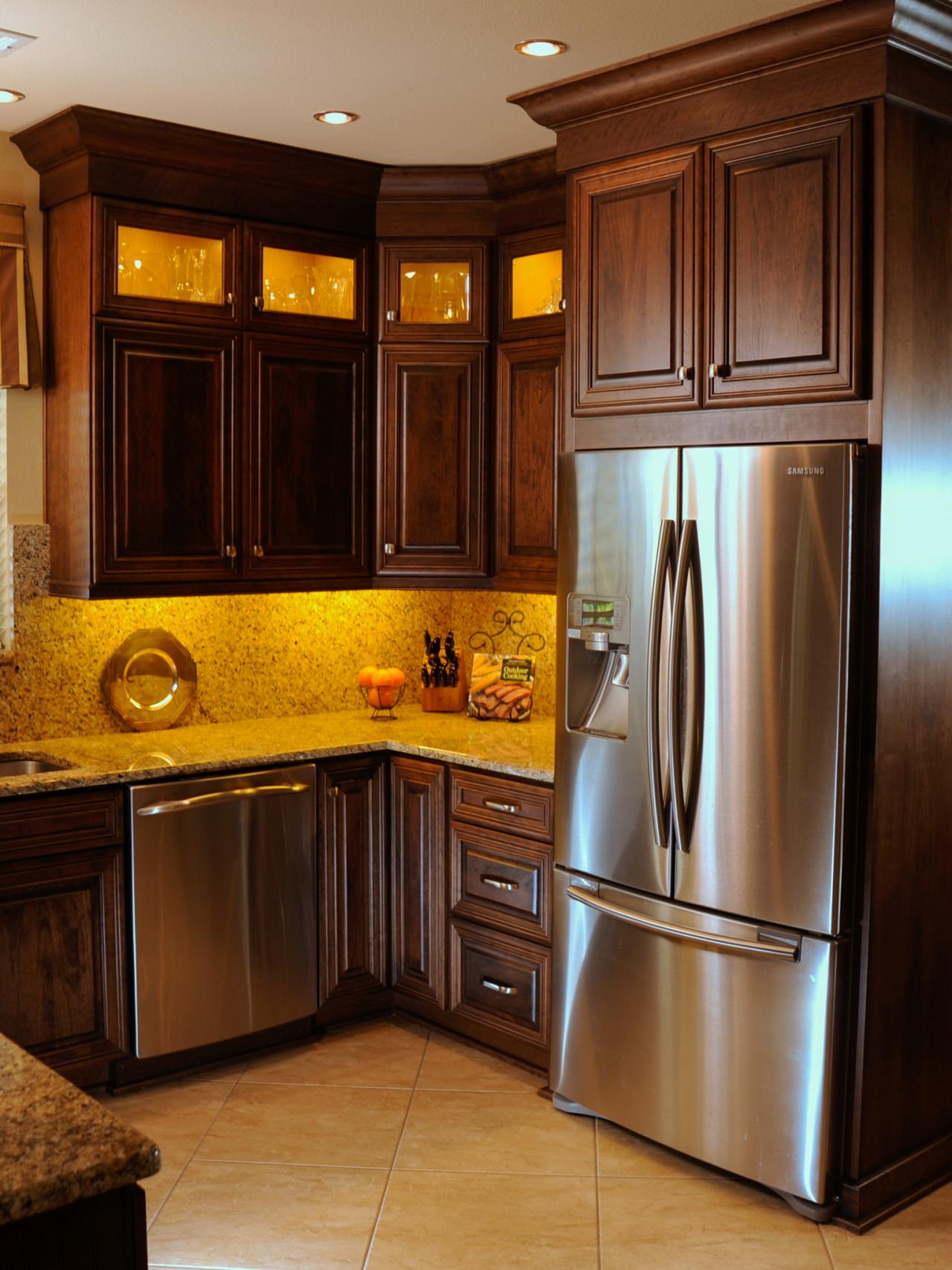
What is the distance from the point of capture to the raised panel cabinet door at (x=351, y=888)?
412cm

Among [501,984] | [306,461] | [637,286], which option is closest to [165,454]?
[306,461]

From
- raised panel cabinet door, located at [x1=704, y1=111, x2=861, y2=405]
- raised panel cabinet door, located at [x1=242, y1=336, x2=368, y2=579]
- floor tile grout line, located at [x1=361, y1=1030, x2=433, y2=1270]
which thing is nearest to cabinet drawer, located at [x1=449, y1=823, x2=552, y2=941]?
floor tile grout line, located at [x1=361, y1=1030, x2=433, y2=1270]

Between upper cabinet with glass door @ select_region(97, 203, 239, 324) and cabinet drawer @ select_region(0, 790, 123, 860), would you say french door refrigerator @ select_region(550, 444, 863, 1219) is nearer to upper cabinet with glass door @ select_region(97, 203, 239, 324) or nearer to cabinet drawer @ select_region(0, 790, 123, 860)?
cabinet drawer @ select_region(0, 790, 123, 860)

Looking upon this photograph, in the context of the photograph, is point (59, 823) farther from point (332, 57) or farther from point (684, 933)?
point (332, 57)

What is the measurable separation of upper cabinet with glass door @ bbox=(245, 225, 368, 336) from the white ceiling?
13.2 inches

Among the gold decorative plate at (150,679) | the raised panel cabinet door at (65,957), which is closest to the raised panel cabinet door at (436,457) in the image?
the gold decorative plate at (150,679)

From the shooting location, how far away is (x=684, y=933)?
322cm

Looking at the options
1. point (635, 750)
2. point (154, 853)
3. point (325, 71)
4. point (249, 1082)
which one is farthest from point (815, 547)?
point (249, 1082)

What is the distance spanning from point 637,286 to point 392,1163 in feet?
7.48

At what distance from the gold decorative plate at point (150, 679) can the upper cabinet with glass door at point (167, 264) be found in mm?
1036

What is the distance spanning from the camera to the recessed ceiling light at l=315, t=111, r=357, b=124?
3738 millimetres

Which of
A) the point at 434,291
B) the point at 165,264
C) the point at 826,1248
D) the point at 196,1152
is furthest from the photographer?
the point at 434,291

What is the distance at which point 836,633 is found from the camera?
2.92 m

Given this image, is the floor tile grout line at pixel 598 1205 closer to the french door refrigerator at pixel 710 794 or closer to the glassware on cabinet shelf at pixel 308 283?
the french door refrigerator at pixel 710 794
